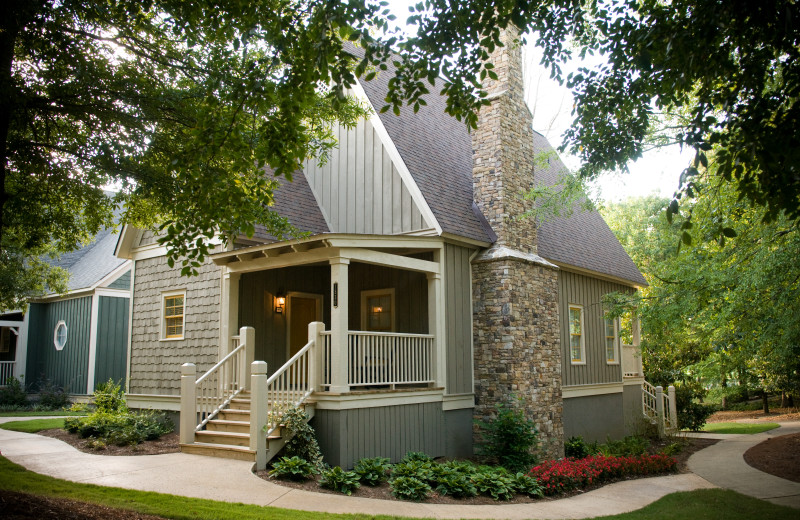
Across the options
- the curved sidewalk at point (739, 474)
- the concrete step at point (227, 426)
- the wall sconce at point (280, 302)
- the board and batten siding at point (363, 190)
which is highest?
the board and batten siding at point (363, 190)

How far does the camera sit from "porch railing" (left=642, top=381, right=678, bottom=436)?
59.9 ft

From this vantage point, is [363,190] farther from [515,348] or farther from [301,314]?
[515,348]

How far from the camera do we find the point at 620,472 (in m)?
11.7

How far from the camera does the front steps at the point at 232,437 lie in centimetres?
984

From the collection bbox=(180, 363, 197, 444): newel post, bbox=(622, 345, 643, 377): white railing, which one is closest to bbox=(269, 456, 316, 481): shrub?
bbox=(180, 363, 197, 444): newel post

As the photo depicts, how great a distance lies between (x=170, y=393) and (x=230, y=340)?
237 centimetres

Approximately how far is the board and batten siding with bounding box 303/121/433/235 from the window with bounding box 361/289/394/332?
4.30 ft

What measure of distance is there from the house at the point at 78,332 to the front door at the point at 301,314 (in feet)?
30.4

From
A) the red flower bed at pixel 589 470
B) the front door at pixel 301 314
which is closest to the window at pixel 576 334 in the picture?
the red flower bed at pixel 589 470

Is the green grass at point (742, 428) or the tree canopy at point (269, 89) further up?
the tree canopy at point (269, 89)

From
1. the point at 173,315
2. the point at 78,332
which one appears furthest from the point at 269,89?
the point at 78,332

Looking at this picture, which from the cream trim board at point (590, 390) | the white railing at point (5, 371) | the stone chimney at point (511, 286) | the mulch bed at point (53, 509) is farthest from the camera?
the white railing at point (5, 371)

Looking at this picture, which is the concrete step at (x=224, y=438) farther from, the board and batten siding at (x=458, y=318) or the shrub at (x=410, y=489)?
the board and batten siding at (x=458, y=318)

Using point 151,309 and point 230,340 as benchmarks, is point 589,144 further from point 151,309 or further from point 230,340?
point 151,309
